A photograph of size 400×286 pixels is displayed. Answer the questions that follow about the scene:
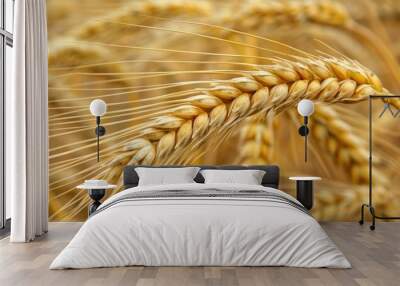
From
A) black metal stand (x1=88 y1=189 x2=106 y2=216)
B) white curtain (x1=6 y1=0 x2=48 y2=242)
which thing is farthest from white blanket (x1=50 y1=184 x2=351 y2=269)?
black metal stand (x1=88 y1=189 x2=106 y2=216)

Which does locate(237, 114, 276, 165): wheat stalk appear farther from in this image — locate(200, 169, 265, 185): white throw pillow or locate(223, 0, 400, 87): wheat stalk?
locate(223, 0, 400, 87): wheat stalk

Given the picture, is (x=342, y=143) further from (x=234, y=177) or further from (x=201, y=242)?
(x=201, y=242)

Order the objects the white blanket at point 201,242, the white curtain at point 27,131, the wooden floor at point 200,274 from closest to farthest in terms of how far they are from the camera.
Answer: the wooden floor at point 200,274, the white blanket at point 201,242, the white curtain at point 27,131

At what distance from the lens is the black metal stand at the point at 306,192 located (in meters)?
6.78

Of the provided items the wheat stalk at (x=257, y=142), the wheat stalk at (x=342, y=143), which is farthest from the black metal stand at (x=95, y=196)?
the wheat stalk at (x=342, y=143)

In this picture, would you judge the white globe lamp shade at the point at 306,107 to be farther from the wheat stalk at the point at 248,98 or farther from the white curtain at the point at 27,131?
the white curtain at the point at 27,131

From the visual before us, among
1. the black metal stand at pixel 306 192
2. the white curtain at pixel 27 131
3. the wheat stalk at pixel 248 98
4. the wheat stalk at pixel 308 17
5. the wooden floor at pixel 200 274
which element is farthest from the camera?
the wheat stalk at pixel 308 17

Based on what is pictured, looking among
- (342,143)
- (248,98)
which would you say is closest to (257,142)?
(248,98)

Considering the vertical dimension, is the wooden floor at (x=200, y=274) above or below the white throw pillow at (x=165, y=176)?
below

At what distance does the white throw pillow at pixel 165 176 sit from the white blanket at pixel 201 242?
6.32 ft

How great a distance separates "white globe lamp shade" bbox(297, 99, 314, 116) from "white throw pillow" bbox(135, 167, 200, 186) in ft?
4.71

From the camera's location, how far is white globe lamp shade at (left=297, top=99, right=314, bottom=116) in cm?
683

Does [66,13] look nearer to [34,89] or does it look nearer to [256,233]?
[34,89]

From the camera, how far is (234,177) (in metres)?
6.53
